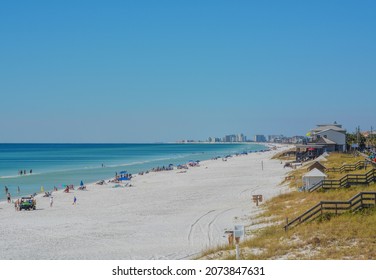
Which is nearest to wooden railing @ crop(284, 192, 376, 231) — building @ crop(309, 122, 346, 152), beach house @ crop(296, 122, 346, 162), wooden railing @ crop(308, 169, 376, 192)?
wooden railing @ crop(308, 169, 376, 192)

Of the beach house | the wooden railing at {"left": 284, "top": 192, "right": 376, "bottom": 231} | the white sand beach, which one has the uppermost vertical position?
the beach house

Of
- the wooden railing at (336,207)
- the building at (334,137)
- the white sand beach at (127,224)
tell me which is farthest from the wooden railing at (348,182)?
the building at (334,137)

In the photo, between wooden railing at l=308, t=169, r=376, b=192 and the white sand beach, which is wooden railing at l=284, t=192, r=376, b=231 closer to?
the white sand beach

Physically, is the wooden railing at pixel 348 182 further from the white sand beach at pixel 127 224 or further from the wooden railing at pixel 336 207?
the wooden railing at pixel 336 207

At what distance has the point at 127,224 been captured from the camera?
25375 mm

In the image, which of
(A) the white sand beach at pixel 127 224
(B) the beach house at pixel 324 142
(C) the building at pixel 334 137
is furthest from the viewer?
(C) the building at pixel 334 137

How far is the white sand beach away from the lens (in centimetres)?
1895

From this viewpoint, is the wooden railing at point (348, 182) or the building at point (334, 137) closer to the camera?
the wooden railing at point (348, 182)

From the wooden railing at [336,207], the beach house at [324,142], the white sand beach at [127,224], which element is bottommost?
the white sand beach at [127,224]

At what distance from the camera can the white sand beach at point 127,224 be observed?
19.0m

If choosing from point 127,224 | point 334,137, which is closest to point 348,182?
point 127,224

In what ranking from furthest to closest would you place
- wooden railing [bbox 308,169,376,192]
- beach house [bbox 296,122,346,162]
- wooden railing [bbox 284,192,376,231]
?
beach house [bbox 296,122,346,162], wooden railing [bbox 308,169,376,192], wooden railing [bbox 284,192,376,231]

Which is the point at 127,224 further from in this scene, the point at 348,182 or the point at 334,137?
the point at 334,137
